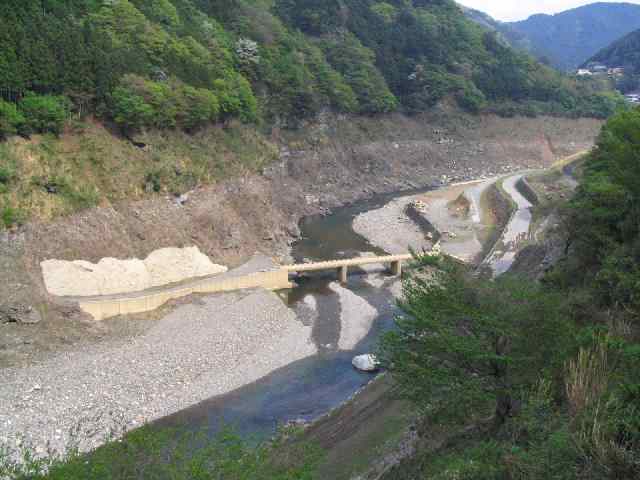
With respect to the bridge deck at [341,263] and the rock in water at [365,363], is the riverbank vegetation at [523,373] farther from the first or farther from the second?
the bridge deck at [341,263]

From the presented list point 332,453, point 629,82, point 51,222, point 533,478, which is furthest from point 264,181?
point 629,82

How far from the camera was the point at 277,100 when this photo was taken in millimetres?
68938

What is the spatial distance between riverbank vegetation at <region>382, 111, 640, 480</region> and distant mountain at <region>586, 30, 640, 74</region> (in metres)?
176

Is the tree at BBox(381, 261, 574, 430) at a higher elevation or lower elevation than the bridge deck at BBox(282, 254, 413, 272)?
higher

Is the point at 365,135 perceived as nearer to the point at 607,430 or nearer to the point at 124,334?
the point at 124,334

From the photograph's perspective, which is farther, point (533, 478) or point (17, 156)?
point (17, 156)

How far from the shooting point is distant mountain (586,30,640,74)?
175 m

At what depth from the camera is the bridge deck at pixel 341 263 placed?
42125 mm

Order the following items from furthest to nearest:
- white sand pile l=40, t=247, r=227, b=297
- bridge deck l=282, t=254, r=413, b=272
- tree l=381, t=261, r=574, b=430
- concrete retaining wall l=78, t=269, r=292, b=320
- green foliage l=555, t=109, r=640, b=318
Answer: bridge deck l=282, t=254, r=413, b=272 < white sand pile l=40, t=247, r=227, b=297 < concrete retaining wall l=78, t=269, r=292, b=320 < green foliage l=555, t=109, r=640, b=318 < tree l=381, t=261, r=574, b=430

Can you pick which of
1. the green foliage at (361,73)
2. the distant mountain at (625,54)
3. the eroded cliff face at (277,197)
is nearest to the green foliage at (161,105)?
the eroded cliff face at (277,197)

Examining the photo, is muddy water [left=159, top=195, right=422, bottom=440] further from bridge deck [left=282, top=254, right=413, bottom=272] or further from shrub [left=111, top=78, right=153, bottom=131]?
shrub [left=111, top=78, right=153, bottom=131]

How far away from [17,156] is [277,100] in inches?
1452

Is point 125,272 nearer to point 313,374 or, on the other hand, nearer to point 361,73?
point 313,374

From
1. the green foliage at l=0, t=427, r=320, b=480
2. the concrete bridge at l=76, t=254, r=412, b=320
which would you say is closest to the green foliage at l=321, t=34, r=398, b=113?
the concrete bridge at l=76, t=254, r=412, b=320
